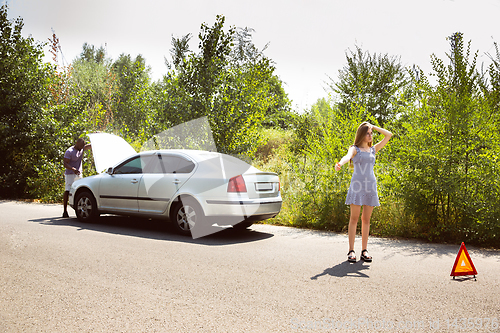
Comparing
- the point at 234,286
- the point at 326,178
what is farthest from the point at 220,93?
the point at 234,286

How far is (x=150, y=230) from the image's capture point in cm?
852

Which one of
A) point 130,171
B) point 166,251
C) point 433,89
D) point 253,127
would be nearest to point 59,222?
point 130,171

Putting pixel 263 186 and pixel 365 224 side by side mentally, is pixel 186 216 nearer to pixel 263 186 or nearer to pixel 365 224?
pixel 263 186

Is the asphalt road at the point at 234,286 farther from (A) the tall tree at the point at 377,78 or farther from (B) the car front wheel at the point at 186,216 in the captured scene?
(A) the tall tree at the point at 377,78

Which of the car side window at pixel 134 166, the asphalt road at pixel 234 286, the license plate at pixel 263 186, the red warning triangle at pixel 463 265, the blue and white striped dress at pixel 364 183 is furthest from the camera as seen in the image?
the car side window at pixel 134 166

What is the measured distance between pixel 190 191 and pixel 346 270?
11.2 ft

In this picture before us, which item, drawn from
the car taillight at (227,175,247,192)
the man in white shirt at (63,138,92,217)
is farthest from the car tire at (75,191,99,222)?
the car taillight at (227,175,247,192)

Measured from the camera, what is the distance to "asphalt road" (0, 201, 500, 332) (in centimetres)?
370

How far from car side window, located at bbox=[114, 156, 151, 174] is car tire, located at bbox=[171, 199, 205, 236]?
136cm

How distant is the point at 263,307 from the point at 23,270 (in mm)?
3361

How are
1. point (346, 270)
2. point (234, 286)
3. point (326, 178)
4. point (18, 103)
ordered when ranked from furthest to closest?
point (18, 103) < point (326, 178) < point (346, 270) < point (234, 286)

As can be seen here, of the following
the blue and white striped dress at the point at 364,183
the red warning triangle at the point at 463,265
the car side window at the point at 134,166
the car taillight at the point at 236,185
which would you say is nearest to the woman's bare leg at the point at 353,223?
the blue and white striped dress at the point at 364,183

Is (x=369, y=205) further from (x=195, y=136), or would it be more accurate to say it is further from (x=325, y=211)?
(x=195, y=136)

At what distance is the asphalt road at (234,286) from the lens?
3697 mm
